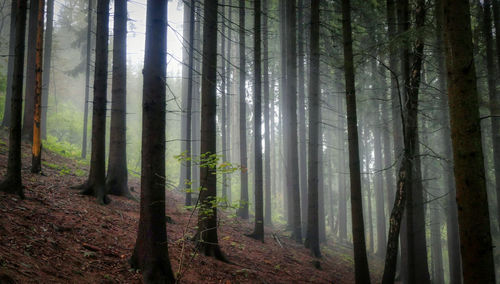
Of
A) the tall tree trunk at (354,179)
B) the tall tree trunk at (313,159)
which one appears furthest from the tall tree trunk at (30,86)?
the tall tree trunk at (354,179)

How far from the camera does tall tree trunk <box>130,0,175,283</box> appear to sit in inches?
193

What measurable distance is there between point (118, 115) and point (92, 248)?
595cm

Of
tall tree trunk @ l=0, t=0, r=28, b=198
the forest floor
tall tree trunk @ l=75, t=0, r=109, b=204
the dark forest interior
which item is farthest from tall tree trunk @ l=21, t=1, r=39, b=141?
tall tree trunk @ l=0, t=0, r=28, b=198

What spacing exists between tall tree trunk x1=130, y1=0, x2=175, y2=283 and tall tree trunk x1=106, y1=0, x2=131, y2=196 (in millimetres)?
5790

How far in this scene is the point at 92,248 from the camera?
17.5ft

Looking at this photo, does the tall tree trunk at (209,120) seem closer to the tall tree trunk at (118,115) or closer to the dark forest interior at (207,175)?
the dark forest interior at (207,175)

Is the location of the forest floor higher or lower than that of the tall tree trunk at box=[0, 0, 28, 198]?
lower

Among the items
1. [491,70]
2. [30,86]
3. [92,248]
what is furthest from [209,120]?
[491,70]

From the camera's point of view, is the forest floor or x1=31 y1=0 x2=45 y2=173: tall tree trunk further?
x1=31 y1=0 x2=45 y2=173: tall tree trunk

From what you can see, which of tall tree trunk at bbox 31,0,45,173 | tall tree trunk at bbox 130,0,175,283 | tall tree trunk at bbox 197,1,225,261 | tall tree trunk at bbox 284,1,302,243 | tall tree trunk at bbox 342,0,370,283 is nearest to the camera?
tall tree trunk at bbox 130,0,175,283

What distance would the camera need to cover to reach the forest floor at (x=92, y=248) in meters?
4.23

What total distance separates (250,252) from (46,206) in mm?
5790

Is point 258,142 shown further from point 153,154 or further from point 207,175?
point 207,175

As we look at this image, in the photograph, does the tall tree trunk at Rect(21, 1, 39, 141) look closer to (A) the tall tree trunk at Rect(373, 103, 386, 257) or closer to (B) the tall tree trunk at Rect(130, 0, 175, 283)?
(B) the tall tree trunk at Rect(130, 0, 175, 283)
